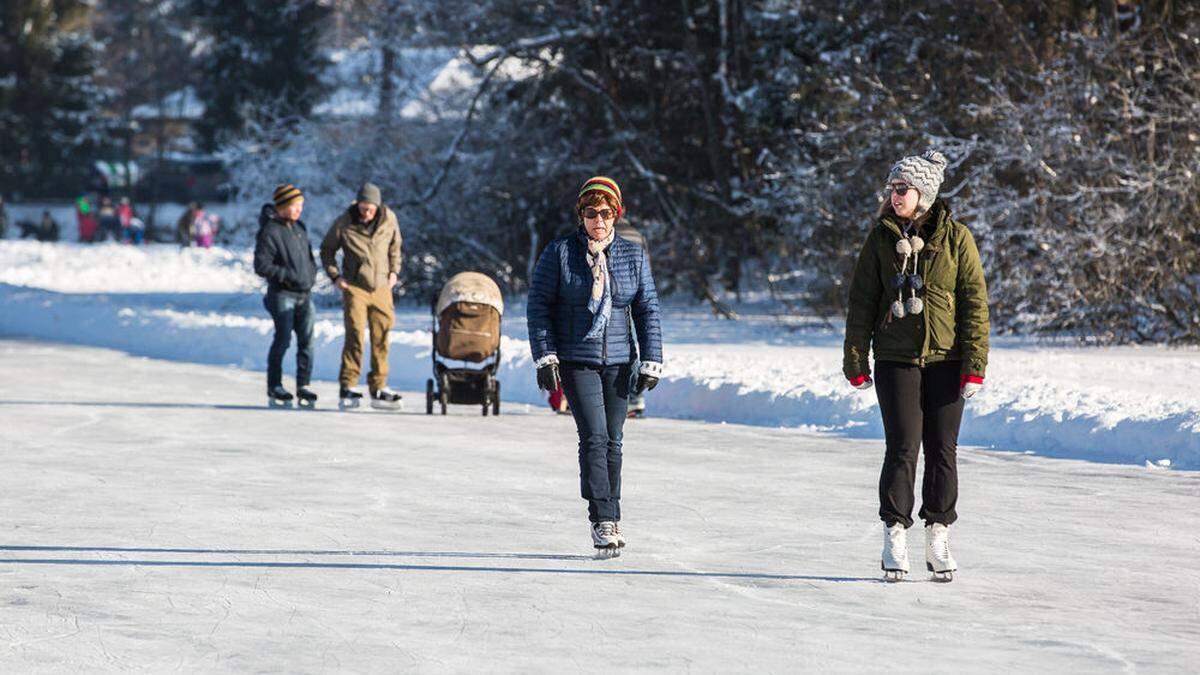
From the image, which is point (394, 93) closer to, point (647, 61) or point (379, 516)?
point (647, 61)

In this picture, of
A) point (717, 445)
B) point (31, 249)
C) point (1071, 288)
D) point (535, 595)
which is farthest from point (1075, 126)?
point (31, 249)

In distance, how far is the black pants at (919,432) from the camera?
746cm

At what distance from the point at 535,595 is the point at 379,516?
2.36 m

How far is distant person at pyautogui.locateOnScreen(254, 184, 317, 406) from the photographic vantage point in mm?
14688

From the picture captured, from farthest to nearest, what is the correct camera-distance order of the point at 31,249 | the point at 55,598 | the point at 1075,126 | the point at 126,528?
the point at 31,249, the point at 1075,126, the point at 126,528, the point at 55,598

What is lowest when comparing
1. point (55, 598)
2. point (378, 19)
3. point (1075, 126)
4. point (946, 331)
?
point (55, 598)

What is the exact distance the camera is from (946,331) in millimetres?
7406

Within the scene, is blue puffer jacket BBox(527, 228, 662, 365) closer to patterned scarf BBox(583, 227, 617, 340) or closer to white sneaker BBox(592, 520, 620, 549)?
patterned scarf BBox(583, 227, 617, 340)

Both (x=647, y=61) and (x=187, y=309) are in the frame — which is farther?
(x=187, y=309)

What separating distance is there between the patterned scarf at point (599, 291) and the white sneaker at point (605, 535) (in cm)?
83

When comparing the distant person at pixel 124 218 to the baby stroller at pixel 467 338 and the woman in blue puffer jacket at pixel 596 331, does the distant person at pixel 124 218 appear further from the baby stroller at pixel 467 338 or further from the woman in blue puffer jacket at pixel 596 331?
the woman in blue puffer jacket at pixel 596 331

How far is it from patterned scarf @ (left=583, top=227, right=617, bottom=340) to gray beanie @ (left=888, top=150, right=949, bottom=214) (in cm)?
138

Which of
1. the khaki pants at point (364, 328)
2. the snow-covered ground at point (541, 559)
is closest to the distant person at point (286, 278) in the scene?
the khaki pants at point (364, 328)

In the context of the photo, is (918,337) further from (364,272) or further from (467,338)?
(364,272)
